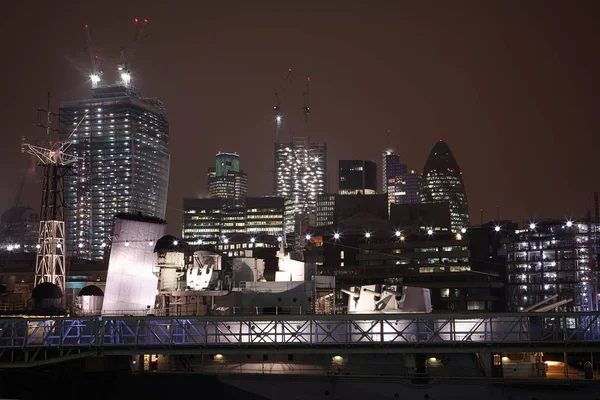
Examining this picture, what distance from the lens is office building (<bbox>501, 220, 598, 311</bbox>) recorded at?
134875 mm

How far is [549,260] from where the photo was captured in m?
142

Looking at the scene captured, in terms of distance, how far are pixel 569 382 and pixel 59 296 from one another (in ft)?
159

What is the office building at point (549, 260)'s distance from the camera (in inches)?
5310

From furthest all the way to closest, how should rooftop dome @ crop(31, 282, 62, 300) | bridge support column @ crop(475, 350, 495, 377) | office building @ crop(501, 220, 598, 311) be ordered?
office building @ crop(501, 220, 598, 311) → rooftop dome @ crop(31, 282, 62, 300) → bridge support column @ crop(475, 350, 495, 377)

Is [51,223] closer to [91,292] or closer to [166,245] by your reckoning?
[91,292]

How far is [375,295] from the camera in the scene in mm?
55000

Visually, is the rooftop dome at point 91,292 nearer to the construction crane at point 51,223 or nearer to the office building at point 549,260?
the construction crane at point 51,223

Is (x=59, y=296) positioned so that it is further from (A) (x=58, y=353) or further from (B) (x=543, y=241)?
(B) (x=543, y=241)

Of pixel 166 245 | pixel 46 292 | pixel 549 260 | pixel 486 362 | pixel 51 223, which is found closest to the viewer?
pixel 486 362

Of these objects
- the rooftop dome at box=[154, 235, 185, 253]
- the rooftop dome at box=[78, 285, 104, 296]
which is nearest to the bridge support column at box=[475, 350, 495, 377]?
the rooftop dome at box=[154, 235, 185, 253]

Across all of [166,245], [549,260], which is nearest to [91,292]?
[166,245]

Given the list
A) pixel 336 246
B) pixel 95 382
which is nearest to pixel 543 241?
pixel 336 246

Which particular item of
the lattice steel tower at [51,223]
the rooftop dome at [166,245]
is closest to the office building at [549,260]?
the rooftop dome at [166,245]

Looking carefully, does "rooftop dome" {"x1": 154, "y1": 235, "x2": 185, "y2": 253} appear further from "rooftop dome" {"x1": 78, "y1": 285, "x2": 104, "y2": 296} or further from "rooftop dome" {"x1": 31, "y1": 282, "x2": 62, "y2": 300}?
"rooftop dome" {"x1": 78, "y1": 285, "x2": 104, "y2": 296}
